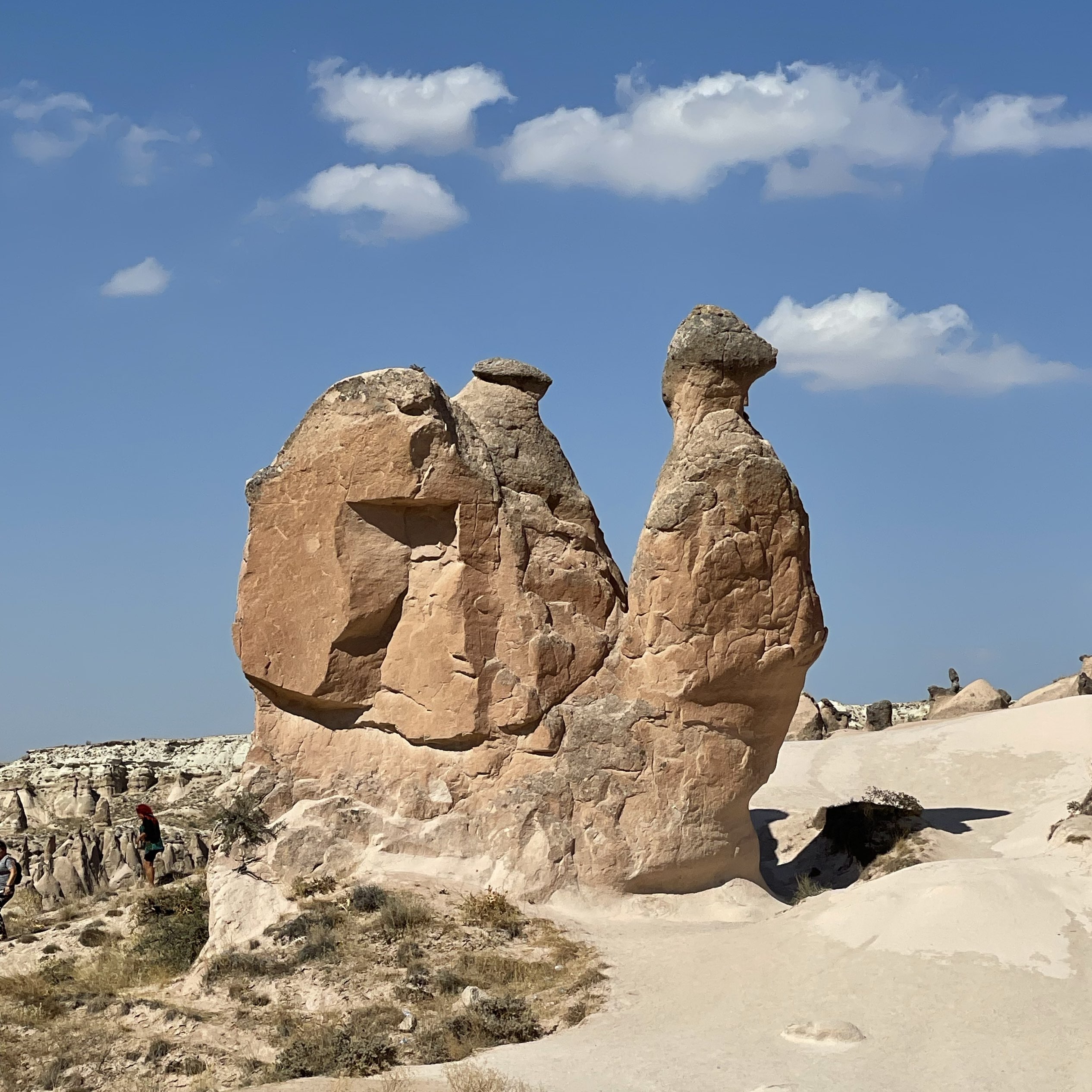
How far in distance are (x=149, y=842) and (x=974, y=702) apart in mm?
23046

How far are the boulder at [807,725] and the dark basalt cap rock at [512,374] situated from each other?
55.5ft

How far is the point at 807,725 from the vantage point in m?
31.7

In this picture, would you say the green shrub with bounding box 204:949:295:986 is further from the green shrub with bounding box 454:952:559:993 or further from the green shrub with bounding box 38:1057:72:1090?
the green shrub with bounding box 38:1057:72:1090

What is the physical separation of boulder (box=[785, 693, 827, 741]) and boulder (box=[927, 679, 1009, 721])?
2.95 meters

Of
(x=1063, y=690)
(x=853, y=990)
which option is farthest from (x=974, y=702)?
(x=853, y=990)

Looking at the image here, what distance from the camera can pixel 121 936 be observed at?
48.8ft

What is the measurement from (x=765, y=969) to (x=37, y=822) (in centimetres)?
2244

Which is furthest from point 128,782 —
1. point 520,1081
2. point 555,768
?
point 520,1081

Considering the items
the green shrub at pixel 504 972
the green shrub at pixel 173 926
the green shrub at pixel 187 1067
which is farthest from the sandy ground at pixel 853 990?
the green shrub at pixel 173 926

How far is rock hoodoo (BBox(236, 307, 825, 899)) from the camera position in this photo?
1473cm

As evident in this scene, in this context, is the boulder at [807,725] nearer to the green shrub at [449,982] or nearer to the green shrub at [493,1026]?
the green shrub at [449,982]

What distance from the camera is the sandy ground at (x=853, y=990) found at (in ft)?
30.4

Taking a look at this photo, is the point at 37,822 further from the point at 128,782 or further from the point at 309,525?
the point at 309,525

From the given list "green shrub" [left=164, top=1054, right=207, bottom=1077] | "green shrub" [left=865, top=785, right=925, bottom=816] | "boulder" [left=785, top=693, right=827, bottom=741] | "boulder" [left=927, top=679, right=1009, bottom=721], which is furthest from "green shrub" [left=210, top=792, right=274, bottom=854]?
"boulder" [left=927, top=679, right=1009, bottom=721]
